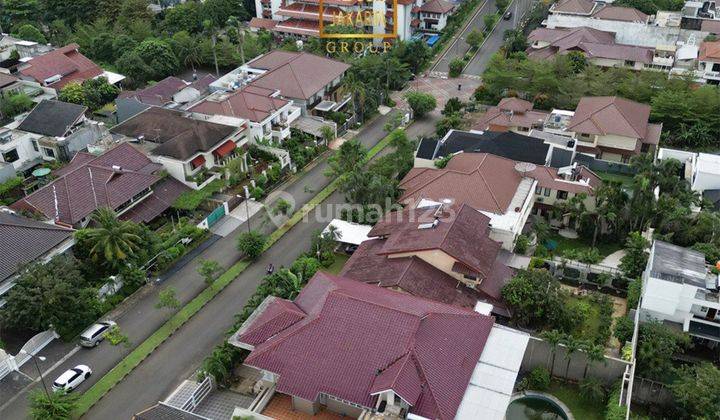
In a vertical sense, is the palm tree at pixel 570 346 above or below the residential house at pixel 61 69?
below

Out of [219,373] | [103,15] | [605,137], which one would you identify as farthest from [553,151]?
[103,15]

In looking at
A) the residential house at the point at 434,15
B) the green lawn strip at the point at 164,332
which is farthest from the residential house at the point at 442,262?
the residential house at the point at 434,15

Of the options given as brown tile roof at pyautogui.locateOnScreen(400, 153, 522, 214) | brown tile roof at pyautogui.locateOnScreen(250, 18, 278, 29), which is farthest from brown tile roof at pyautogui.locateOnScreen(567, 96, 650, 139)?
brown tile roof at pyautogui.locateOnScreen(250, 18, 278, 29)

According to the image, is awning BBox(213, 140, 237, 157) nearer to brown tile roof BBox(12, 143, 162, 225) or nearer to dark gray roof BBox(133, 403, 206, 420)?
brown tile roof BBox(12, 143, 162, 225)

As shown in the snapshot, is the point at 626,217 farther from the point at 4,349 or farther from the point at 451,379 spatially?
the point at 4,349

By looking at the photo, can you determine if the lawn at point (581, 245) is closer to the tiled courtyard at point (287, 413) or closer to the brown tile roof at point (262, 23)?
the tiled courtyard at point (287, 413)

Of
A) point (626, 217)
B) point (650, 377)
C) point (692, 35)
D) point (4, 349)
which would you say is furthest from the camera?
point (692, 35)

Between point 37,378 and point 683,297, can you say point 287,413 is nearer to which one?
point 37,378
